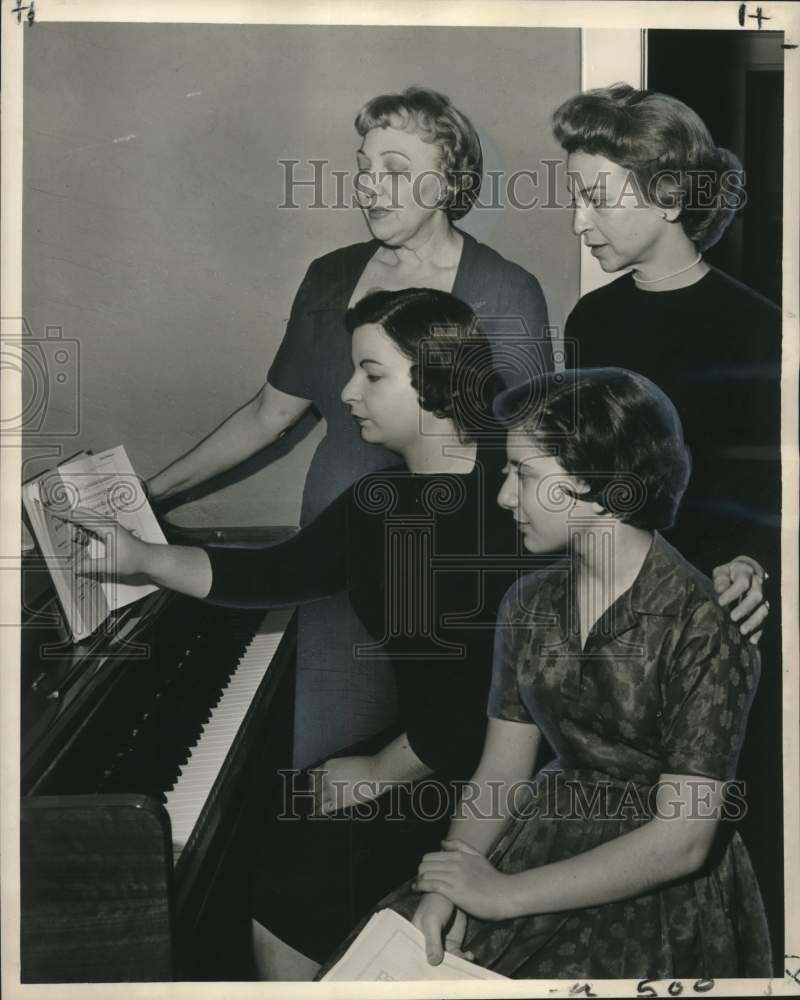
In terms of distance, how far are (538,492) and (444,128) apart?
32.3 inches

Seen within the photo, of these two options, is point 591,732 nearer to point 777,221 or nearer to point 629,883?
point 629,883

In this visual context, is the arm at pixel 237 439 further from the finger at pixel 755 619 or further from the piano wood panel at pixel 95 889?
the finger at pixel 755 619

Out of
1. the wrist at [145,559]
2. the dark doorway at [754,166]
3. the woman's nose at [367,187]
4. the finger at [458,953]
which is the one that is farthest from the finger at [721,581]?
the wrist at [145,559]

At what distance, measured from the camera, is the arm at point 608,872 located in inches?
91.0

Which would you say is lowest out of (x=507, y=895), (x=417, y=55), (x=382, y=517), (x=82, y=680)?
(x=507, y=895)

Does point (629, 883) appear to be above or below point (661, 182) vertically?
below

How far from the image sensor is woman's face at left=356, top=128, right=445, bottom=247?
2.34m

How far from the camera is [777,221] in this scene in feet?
8.01

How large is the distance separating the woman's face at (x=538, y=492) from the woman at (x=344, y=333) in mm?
168

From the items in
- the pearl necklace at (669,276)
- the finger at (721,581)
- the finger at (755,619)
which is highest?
the pearl necklace at (669,276)

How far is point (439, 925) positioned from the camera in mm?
2328

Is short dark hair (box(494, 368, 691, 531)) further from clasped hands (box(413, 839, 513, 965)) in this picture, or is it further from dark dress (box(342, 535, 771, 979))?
clasped hands (box(413, 839, 513, 965))

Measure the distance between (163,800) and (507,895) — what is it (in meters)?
0.78

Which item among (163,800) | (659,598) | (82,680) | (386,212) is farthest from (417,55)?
(163,800)
